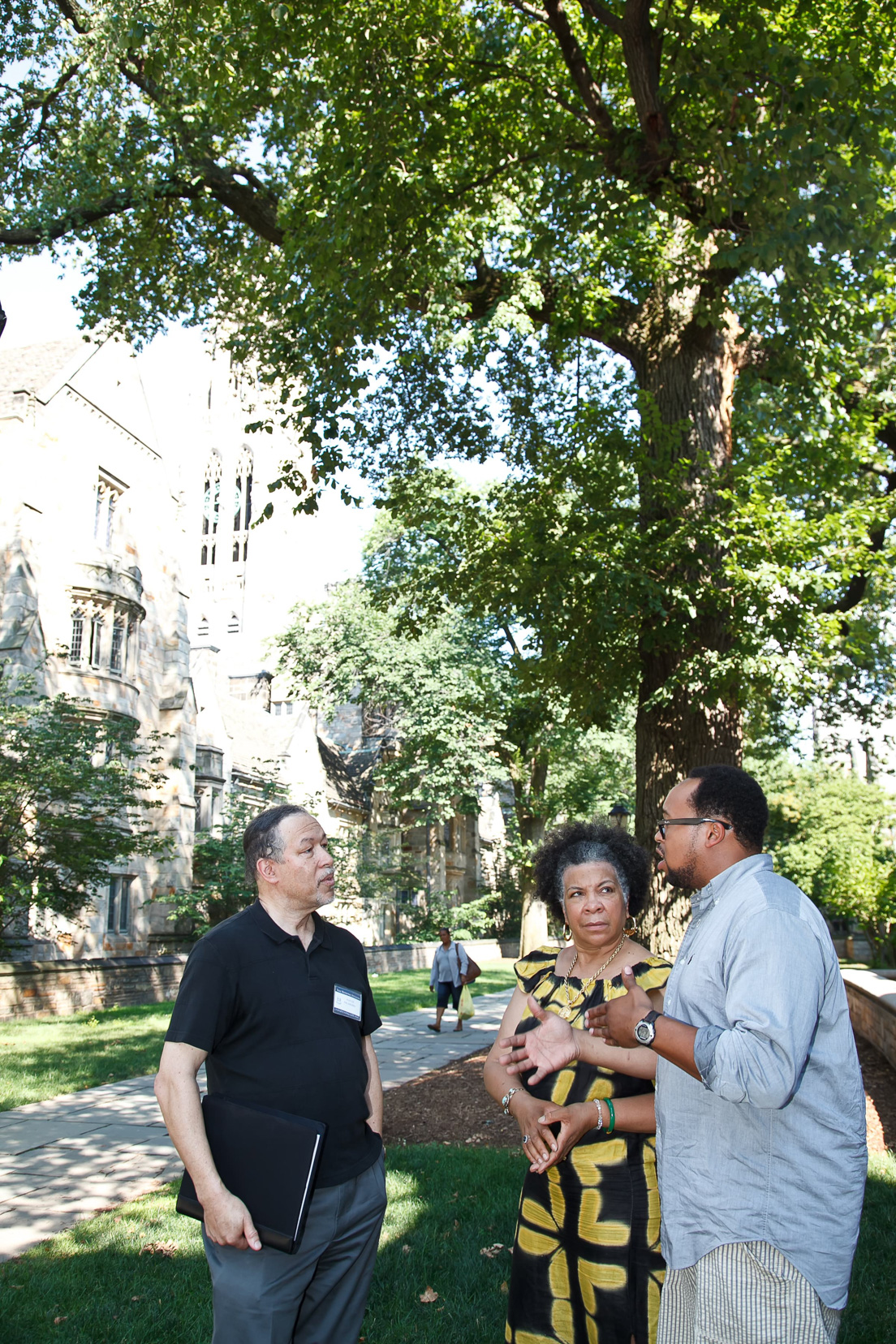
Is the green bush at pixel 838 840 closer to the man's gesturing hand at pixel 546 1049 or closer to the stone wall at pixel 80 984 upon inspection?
the stone wall at pixel 80 984

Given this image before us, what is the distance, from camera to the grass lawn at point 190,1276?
15.1 ft

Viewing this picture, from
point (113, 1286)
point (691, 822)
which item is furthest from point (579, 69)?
point (113, 1286)

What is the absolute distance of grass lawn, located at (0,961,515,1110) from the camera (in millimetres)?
11210

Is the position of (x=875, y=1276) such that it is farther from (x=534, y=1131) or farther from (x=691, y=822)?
(x=691, y=822)

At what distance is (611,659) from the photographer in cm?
1054

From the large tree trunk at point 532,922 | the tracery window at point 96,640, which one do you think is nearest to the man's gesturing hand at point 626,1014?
the large tree trunk at point 532,922

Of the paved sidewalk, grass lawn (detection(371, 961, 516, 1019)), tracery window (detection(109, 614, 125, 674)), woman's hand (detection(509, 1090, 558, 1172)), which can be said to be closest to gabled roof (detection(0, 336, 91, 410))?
tracery window (detection(109, 614, 125, 674))

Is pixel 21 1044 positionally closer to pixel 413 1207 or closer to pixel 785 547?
pixel 413 1207

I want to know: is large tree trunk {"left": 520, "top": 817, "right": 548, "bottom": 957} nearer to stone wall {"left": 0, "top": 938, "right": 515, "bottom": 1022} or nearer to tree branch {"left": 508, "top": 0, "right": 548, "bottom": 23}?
stone wall {"left": 0, "top": 938, "right": 515, "bottom": 1022}

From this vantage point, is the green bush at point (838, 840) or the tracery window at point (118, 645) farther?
the tracery window at point (118, 645)

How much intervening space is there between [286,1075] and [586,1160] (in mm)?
964

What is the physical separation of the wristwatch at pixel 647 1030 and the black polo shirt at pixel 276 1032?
1.11 metres

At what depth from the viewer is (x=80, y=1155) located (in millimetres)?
8000

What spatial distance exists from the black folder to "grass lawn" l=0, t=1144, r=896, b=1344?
2222 mm
